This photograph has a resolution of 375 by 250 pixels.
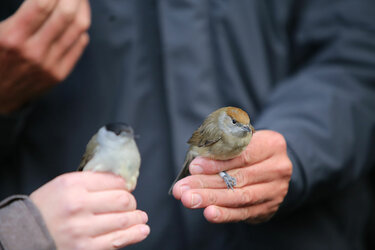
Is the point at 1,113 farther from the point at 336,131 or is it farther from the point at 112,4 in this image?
the point at 336,131

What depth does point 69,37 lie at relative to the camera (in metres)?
0.80

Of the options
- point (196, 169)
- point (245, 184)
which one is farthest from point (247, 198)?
point (196, 169)

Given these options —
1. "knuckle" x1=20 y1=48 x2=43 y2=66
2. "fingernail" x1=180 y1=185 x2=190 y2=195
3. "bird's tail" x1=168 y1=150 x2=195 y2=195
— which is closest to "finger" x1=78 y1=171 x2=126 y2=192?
"fingernail" x1=180 y1=185 x2=190 y2=195

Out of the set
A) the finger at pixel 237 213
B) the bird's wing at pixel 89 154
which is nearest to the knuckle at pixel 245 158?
the finger at pixel 237 213

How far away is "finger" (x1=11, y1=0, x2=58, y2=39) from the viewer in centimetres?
69

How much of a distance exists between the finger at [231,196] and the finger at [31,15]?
1.68 feet

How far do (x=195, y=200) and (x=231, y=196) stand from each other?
0.10 m

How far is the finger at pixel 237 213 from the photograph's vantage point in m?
0.63

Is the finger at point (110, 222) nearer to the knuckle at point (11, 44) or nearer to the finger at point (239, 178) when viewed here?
the finger at point (239, 178)

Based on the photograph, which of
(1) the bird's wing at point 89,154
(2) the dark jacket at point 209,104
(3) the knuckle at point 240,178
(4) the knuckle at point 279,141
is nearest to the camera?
(1) the bird's wing at point 89,154

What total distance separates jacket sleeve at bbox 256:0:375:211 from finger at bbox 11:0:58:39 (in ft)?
2.21

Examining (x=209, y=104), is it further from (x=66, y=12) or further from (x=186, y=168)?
(x=66, y=12)

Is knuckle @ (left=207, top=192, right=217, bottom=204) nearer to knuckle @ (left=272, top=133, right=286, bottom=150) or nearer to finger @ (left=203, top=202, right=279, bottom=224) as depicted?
finger @ (left=203, top=202, right=279, bottom=224)

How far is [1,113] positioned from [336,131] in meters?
1.02
